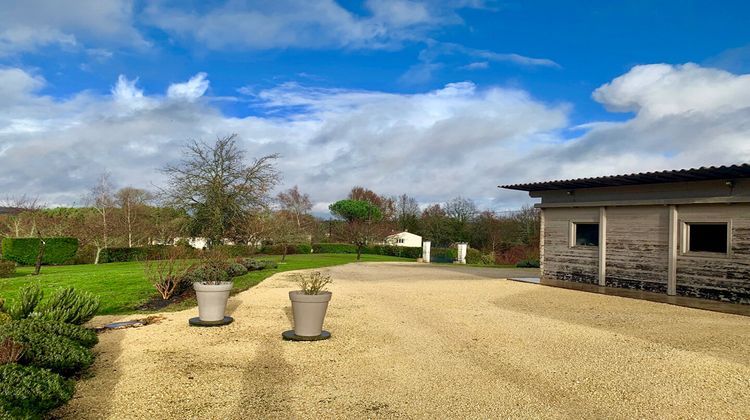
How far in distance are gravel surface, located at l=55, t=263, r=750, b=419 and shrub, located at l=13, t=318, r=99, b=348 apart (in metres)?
0.28

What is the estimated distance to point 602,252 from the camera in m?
13.3

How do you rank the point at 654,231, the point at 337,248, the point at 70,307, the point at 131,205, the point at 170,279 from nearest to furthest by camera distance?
the point at 70,307 → the point at 170,279 → the point at 654,231 → the point at 131,205 → the point at 337,248

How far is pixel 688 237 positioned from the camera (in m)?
11.5

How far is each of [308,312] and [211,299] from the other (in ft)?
6.68

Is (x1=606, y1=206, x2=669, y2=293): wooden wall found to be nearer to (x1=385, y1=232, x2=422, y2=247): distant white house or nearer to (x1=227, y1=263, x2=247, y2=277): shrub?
(x1=227, y1=263, x2=247, y2=277): shrub

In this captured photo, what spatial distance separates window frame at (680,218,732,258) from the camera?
10.6 meters

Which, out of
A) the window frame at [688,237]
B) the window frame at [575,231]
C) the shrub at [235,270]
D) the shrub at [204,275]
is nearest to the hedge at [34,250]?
Answer: the shrub at [235,270]

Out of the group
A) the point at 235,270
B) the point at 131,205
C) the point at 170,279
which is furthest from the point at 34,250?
the point at 170,279

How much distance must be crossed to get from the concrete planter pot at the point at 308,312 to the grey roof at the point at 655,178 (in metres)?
8.49

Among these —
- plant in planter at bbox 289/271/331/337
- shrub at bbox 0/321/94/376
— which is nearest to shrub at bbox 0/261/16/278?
shrub at bbox 0/321/94/376

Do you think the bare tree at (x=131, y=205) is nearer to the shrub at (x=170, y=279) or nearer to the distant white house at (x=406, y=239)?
the shrub at (x=170, y=279)

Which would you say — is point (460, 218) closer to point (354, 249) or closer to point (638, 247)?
point (354, 249)

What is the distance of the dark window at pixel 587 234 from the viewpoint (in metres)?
13.7

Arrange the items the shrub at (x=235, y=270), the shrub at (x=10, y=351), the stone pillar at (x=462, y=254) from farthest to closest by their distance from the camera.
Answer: the stone pillar at (x=462, y=254) → the shrub at (x=235, y=270) → the shrub at (x=10, y=351)
